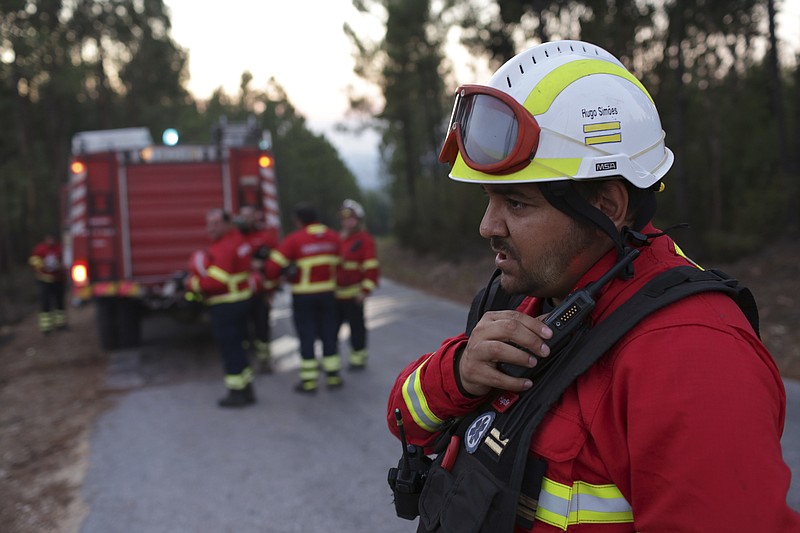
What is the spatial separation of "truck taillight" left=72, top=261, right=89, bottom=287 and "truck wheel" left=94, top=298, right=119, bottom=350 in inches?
16.1

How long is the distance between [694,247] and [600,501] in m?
11.9

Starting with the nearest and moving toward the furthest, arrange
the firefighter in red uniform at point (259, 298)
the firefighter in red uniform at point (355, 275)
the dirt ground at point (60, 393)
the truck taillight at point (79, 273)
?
the dirt ground at point (60, 393) → the firefighter in red uniform at point (355, 275) → the firefighter in red uniform at point (259, 298) → the truck taillight at point (79, 273)

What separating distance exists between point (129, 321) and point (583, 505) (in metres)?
8.94

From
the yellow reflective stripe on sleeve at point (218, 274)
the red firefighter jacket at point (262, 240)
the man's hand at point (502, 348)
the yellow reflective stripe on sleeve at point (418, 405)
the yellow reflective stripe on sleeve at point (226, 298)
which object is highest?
the red firefighter jacket at point (262, 240)

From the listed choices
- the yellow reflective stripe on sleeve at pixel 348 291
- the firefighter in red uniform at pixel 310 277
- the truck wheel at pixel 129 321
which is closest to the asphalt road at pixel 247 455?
the firefighter in red uniform at pixel 310 277

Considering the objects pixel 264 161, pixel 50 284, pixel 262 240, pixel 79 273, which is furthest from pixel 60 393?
pixel 50 284

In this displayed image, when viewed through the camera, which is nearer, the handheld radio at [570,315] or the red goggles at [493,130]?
the handheld radio at [570,315]

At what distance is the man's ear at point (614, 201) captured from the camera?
1311 millimetres

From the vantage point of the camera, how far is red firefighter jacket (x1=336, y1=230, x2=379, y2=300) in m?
7.46

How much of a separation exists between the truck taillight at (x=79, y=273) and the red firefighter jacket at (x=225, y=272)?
9.31 ft

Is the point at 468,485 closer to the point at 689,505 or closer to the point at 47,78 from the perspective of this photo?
the point at 689,505

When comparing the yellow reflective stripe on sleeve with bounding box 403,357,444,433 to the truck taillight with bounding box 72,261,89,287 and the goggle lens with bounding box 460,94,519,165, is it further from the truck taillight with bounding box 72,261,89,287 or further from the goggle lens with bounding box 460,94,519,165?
the truck taillight with bounding box 72,261,89,287

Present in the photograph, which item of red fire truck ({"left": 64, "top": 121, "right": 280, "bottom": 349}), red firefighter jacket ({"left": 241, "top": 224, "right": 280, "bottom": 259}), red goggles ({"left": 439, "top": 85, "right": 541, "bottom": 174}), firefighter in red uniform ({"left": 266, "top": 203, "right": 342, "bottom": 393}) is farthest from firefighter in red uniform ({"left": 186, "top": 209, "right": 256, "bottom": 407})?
red goggles ({"left": 439, "top": 85, "right": 541, "bottom": 174})

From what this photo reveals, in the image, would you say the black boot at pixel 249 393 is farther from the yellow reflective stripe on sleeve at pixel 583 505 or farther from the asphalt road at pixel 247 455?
the yellow reflective stripe on sleeve at pixel 583 505
